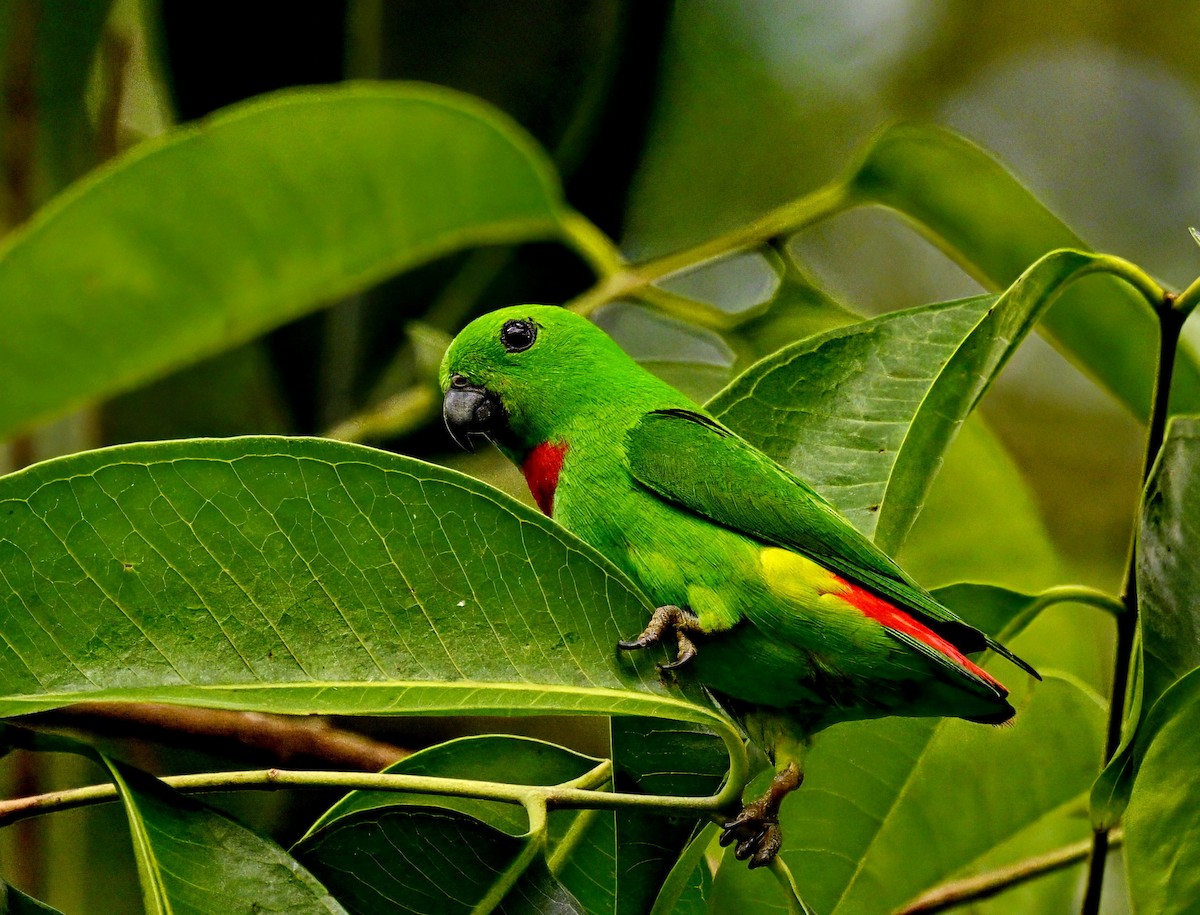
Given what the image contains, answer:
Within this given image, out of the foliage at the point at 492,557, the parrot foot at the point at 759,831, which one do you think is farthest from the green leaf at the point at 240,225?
the parrot foot at the point at 759,831

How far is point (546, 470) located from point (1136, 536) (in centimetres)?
86

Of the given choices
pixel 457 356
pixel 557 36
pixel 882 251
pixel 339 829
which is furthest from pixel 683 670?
pixel 882 251

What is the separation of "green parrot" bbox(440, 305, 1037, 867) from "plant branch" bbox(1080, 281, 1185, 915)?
0.22 metres

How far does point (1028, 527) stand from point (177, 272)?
192cm

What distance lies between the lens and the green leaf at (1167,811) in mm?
1335

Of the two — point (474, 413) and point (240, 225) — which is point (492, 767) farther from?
point (240, 225)

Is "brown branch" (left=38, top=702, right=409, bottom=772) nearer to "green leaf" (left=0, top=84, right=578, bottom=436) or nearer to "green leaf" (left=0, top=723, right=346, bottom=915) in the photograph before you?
"green leaf" (left=0, top=723, right=346, bottom=915)

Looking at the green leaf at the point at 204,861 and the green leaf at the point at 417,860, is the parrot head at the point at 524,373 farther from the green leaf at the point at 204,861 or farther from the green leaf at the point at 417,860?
the green leaf at the point at 204,861

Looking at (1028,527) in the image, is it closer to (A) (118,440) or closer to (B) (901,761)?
(B) (901,761)

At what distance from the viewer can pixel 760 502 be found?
158 centimetres

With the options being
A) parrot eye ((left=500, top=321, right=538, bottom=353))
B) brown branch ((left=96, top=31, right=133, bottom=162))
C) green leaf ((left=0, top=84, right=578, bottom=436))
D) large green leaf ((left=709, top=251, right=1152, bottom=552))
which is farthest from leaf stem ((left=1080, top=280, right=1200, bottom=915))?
brown branch ((left=96, top=31, right=133, bottom=162))

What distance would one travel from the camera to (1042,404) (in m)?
Result: 6.32

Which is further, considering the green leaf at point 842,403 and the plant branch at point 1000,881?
the plant branch at point 1000,881

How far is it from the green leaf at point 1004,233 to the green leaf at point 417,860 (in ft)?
5.19
